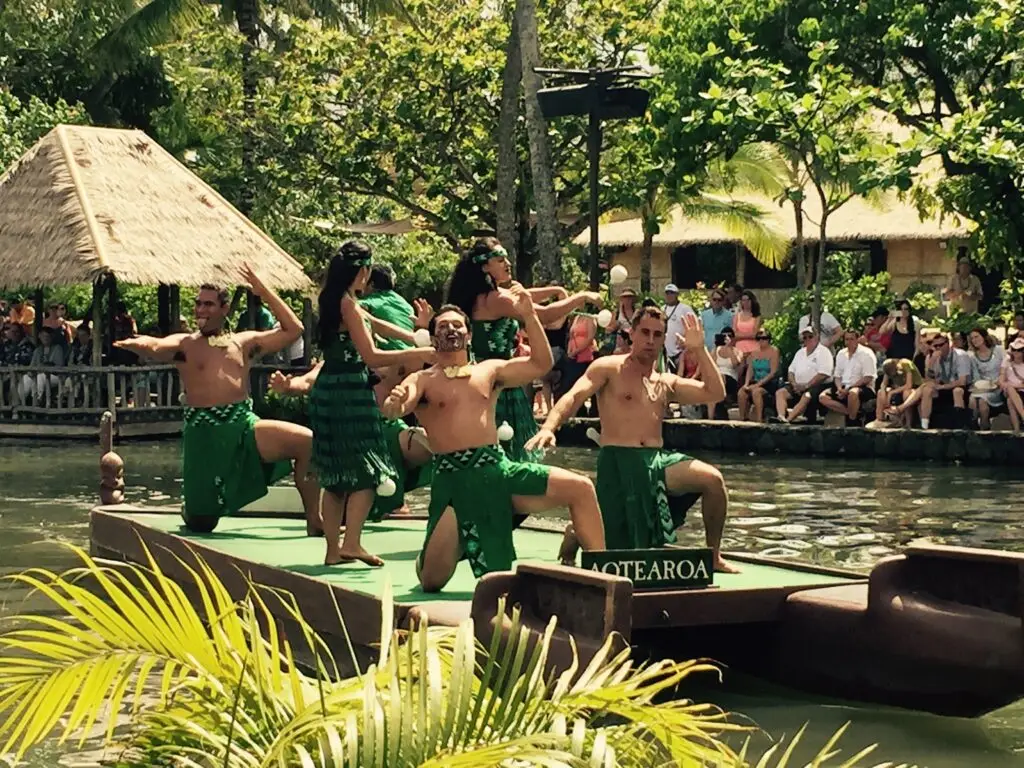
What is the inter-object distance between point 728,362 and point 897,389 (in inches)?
67.9

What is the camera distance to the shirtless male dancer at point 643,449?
7312 mm

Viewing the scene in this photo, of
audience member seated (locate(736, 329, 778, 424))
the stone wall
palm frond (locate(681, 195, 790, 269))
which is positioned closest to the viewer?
the stone wall

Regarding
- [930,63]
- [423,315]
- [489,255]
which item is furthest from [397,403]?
[930,63]

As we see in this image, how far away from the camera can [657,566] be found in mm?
6277

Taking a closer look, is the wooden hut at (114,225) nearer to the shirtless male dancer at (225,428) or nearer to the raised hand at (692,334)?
the shirtless male dancer at (225,428)

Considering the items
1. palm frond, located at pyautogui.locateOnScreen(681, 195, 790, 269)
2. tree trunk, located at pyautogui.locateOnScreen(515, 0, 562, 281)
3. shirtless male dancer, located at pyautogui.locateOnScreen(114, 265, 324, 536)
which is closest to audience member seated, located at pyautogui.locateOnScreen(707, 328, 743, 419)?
tree trunk, located at pyautogui.locateOnScreen(515, 0, 562, 281)

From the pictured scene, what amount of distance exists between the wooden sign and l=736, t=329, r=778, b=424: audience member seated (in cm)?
1119

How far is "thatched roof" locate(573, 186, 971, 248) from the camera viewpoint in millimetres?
28203

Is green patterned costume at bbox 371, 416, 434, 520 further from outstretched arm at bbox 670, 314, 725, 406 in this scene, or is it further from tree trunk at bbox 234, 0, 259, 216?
tree trunk at bbox 234, 0, 259, 216

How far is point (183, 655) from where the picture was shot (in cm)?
322

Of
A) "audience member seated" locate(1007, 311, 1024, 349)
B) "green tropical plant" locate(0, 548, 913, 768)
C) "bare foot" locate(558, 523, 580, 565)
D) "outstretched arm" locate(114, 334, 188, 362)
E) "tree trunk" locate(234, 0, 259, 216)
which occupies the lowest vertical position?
"bare foot" locate(558, 523, 580, 565)

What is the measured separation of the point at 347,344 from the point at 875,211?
2176 cm

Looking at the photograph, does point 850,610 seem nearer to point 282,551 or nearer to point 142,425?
point 282,551

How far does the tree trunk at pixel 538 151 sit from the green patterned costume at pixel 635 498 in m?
12.3
